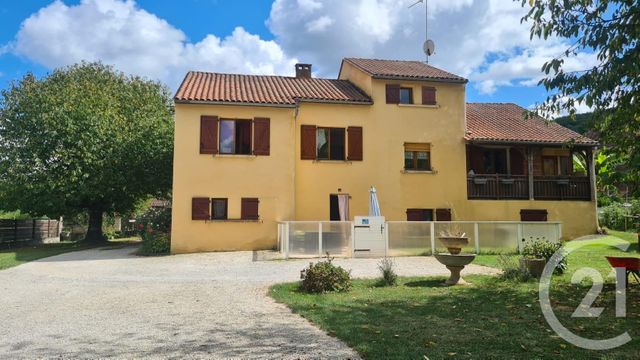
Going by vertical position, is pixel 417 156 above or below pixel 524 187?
above

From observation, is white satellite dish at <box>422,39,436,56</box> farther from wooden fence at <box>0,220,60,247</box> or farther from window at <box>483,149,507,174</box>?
wooden fence at <box>0,220,60,247</box>

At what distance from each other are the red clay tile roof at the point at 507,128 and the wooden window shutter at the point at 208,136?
448 inches

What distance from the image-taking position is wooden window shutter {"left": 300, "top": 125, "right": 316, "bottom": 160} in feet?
68.1

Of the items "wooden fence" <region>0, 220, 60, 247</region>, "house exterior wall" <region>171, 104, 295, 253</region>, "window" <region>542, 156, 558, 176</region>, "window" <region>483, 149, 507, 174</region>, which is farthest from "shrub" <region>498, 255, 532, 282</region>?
"wooden fence" <region>0, 220, 60, 247</region>

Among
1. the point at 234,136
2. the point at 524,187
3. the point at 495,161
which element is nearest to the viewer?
the point at 234,136

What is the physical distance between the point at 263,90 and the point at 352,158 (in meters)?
5.01

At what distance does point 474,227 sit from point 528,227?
2.16 m

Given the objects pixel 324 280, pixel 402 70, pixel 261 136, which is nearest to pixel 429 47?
pixel 402 70

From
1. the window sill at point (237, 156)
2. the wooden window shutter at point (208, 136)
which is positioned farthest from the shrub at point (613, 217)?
the wooden window shutter at point (208, 136)

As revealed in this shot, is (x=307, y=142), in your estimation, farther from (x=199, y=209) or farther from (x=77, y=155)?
(x=77, y=155)

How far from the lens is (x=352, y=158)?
830 inches

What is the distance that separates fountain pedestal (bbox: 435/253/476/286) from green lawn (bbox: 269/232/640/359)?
0.34 meters

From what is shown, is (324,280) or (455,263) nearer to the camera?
(324,280)

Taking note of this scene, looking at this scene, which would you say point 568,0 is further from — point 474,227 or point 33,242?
point 33,242
